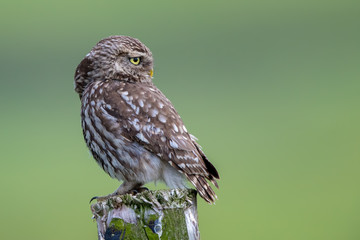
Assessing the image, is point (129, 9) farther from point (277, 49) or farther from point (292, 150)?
point (292, 150)

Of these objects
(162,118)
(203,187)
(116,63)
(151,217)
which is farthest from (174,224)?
(116,63)

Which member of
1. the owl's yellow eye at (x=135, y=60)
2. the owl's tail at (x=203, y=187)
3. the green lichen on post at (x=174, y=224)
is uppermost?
the owl's yellow eye at (x=135, y=60)

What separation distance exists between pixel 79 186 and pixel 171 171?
5820 millimetres

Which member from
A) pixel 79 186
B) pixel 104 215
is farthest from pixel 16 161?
pixel 104 215

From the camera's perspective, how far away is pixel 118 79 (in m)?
4.99

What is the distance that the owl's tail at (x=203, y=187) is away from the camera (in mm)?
4250

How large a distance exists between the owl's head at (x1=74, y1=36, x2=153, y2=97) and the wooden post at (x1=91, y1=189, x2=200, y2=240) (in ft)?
5.23

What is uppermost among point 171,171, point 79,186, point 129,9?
point 129,9

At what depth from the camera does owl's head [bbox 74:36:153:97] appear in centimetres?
498

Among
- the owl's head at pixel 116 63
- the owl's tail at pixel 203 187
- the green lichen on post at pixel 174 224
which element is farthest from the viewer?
the owl's head at pixel 116 63

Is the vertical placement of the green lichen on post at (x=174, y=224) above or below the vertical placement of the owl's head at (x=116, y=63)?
below

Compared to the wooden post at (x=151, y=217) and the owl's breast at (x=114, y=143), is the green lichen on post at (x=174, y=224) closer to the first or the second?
the wooden post at (x=151, y=217)

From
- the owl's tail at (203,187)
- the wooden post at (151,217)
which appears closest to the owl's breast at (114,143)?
the owl's tail at (203,187)

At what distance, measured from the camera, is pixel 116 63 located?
4992 mm
